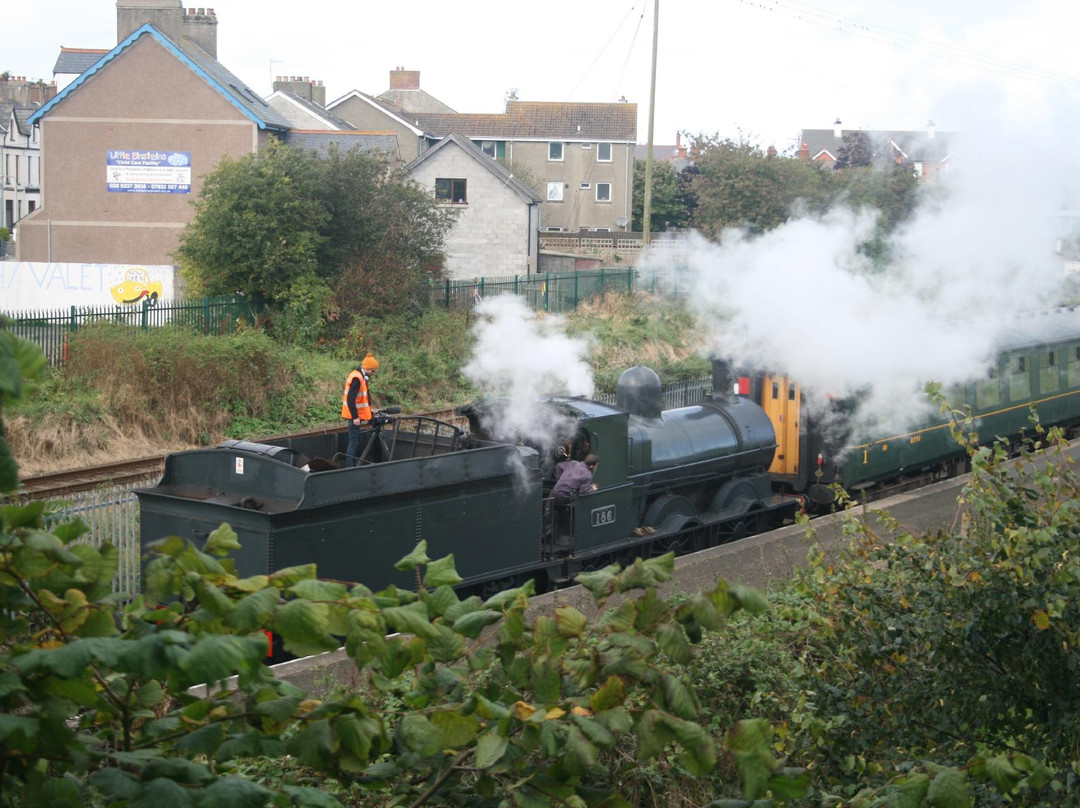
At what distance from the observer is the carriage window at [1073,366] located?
Result: 2030 cm

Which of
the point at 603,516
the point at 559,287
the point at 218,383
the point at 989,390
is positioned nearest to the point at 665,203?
the point at 559,287

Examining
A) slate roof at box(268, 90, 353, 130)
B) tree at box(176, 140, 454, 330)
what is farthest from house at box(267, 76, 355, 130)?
tree at box(176, 140, 454, 330)

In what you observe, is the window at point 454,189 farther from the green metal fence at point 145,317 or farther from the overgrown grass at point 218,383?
the green metal fence at point 145,317

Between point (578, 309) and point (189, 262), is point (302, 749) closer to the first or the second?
point (189, 262)

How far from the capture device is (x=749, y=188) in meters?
37.3

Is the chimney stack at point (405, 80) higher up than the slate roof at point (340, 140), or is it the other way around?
the chimney stack at point (405, 80)

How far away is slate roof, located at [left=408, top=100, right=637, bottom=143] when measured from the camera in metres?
53.5

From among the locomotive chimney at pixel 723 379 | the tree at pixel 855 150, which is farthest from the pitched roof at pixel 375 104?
the locomotive chimney at pixel 723 379

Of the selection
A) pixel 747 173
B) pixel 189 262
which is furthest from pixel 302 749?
pixel 747 173

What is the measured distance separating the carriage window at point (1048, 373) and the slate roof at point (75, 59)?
46.7 metres

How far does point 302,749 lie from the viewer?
8.95 feet

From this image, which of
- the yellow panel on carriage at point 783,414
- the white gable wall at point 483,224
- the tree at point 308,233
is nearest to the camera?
the yellow panel on carriage at point 783,414

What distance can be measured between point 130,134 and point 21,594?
3309 centimetres

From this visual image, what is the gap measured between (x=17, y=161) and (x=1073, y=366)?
5029 centimetres
